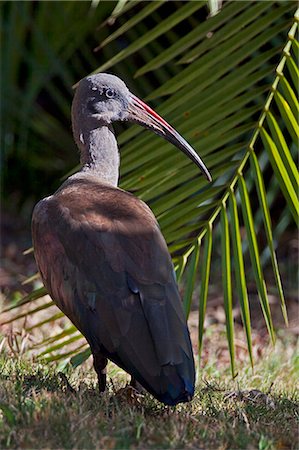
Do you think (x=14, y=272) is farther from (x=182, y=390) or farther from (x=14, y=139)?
(x=182, y=390)

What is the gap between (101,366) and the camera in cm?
371

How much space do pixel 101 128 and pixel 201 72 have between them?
1.84 ft

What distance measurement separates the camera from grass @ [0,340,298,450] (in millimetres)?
3066

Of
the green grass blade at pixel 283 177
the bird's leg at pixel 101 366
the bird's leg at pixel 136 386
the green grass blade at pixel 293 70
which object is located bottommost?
the bird's leg at pixel 136 386

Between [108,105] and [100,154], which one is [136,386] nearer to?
[100,154]

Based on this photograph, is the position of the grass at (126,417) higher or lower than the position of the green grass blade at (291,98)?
lower

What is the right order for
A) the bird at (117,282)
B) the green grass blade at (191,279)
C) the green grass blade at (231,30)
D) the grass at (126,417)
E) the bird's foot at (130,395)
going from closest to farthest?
the grass at (126,417)
the bird at (117,282)
the bird's foot at (130,395)
the green grass blade at (191,279)
the green grass blade at (231,30)

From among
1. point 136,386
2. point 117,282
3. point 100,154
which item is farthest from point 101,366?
point 100,154

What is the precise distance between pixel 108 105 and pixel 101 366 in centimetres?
124

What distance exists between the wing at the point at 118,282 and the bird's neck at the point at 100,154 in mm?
412

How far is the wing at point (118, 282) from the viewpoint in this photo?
11.0ft

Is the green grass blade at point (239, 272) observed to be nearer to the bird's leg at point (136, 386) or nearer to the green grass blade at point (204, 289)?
the green grass blade at point (204, 289)

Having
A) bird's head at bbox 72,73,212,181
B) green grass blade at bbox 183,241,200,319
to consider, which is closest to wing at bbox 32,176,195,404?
bird's head at bbox 72,73,212,181

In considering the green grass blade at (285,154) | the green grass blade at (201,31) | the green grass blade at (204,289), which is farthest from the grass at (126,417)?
the green grass blade at (201,31)
